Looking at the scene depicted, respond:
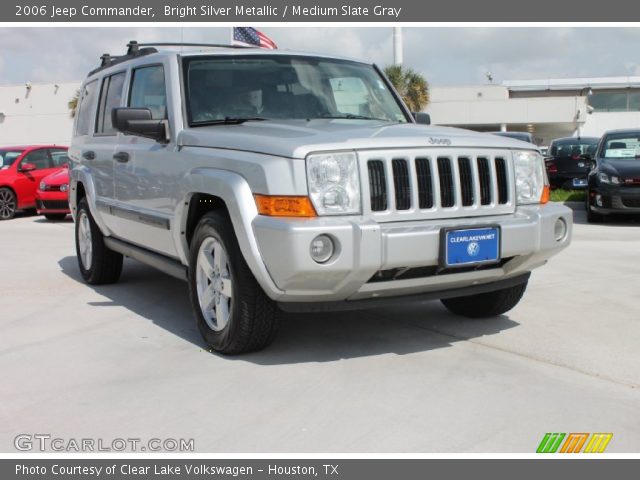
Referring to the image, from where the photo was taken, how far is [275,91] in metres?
5.40

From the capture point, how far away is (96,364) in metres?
4.61

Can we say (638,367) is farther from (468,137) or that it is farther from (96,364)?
(96,364)

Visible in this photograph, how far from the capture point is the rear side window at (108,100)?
6.48m

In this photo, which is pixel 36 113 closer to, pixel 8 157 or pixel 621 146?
pixel 8 157

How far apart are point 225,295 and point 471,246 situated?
4.68ft

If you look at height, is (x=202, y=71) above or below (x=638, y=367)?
above

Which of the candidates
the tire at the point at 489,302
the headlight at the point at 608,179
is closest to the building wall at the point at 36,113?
the headlight at the point at 608,179

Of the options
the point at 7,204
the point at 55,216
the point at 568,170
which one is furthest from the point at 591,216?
the point at 7,204

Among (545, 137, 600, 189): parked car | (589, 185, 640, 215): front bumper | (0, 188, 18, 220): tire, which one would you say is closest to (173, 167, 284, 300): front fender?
(589, 185, 640, 215): front bumper

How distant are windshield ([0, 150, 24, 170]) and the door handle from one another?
10.7 meters

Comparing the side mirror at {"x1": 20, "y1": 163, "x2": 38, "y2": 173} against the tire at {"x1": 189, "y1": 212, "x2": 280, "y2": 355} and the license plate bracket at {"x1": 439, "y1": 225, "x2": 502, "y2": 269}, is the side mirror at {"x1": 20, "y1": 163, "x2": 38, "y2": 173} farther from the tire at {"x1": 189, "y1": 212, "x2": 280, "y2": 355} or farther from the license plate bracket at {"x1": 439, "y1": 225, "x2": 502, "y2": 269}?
the license plate bracket at {"x1": 439, "y1": 225, "x2": 502, "y2": 269}

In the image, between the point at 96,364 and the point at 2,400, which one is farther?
the point at 96,364
